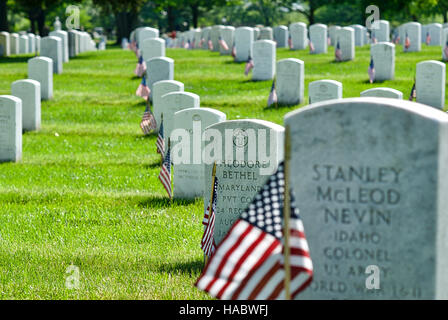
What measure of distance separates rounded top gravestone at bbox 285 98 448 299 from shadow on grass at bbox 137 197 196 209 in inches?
256

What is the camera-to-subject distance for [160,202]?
12234 mm

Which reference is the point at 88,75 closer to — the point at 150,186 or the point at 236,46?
the point at 236,46

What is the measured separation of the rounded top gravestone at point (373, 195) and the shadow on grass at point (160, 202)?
21.4ft

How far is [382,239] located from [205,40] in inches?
1523

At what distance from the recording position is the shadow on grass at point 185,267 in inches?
328

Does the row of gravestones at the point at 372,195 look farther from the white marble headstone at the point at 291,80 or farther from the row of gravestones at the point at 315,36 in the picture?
the row of gravestones at the point at 315,36

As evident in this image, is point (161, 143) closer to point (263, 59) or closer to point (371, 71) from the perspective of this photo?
point (371, 71)

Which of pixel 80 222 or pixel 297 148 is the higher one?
pixel 297 148

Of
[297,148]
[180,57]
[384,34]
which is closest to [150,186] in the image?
[297,148]

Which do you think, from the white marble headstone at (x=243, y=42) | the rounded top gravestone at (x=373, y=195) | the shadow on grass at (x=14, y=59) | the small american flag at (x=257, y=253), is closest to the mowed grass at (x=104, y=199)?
the small american flag at (x=257, y=253)

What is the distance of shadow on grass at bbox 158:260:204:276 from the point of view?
27.4ft

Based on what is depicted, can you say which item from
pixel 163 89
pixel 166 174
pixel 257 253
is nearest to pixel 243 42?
pixel 163 89

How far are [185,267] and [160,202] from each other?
377cm

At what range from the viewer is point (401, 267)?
17.7 feet
